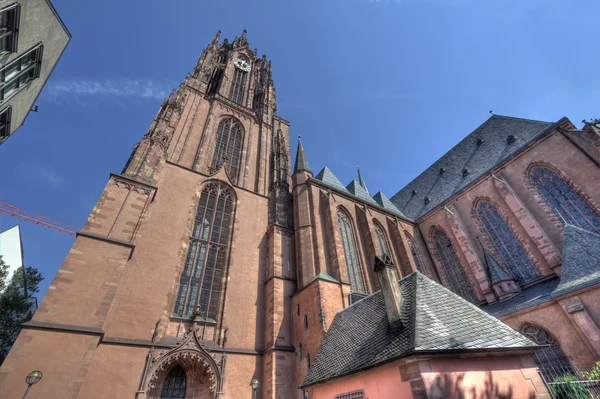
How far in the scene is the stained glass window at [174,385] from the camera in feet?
30.7

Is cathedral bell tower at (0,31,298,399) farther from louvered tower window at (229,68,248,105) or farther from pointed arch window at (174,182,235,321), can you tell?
louvered tower window at (229,68,248,105)

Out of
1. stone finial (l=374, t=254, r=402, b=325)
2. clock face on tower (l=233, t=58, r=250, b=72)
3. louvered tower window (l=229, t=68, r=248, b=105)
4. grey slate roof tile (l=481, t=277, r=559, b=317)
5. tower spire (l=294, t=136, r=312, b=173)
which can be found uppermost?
clock face on tower (l=233, t=58, r=250, b=72)

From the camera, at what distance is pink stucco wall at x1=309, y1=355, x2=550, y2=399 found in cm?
506

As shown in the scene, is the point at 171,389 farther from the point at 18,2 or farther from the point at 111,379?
the point at 18,2

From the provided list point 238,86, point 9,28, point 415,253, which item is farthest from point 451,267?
point 9,28

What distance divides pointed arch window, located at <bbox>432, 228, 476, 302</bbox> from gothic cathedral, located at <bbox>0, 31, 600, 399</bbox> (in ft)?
0.37

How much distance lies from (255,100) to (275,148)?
7.58 m

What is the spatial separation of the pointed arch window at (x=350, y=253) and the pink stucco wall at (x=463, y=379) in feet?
29.9

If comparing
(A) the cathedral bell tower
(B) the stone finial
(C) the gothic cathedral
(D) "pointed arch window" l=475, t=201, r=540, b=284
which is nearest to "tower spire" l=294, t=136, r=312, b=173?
(C) the gothic cathedral

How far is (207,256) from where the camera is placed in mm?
13055

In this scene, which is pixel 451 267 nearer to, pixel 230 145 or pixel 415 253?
pixel 415 253

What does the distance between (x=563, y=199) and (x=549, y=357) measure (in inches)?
355

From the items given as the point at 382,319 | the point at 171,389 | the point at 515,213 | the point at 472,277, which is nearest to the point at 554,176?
the point at 515,213

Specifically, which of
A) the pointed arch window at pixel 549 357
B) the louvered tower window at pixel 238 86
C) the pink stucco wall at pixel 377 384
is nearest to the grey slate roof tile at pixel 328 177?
the louvered tower window at pixel 238 86
